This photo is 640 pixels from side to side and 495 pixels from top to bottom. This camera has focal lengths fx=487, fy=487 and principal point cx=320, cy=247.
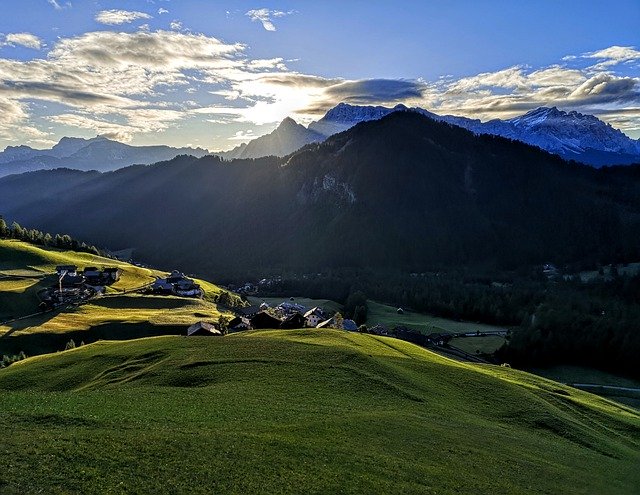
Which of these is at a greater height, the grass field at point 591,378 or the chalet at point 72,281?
the chalet at point 72,281

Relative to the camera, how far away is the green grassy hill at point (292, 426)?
26234mm

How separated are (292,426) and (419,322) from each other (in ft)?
434

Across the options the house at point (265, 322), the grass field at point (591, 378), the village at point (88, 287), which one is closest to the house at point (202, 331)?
the house at point (265, 322)

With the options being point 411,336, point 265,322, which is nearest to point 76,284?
point 265,322

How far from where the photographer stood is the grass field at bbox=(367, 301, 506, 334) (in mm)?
152500

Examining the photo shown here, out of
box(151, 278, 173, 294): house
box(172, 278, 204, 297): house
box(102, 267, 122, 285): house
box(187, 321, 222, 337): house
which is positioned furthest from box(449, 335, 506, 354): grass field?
box(102, 267, 122, 285): house

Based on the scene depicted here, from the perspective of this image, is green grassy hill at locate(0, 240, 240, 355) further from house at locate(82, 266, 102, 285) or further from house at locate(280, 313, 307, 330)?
house at locate(280, 313, 307, 330)

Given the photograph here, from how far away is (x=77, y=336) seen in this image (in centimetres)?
10138

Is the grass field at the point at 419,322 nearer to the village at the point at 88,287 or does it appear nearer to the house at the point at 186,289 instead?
the house at the point at 186,289

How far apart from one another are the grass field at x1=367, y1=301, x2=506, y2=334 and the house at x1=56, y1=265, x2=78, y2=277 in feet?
311

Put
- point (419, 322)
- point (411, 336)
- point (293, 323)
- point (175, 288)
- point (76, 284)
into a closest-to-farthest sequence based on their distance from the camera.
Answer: point (293, 323) < point (411, 336) < point (76, 284) < point (419, 322) < point (175, 288)

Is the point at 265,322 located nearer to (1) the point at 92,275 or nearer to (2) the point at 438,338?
(2) the point at 438,338

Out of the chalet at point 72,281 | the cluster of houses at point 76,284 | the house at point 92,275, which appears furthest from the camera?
the house at point 92,275

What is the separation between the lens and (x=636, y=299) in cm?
18662
